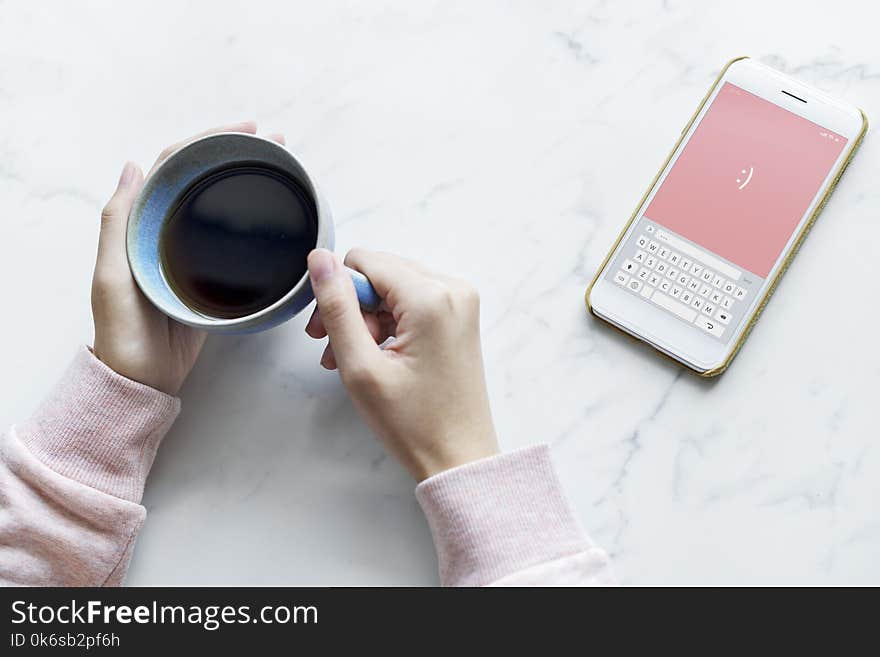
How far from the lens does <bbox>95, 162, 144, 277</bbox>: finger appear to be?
31.0 inches

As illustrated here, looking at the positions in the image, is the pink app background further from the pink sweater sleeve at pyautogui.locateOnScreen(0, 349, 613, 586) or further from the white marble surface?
the pink sweater sleeve at pyautogui.locateOnScreen(0, 349, 613, 586)

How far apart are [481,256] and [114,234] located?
33cm

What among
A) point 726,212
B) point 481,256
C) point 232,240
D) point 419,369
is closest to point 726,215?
point 726,212

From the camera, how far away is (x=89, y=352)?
820 millimetres

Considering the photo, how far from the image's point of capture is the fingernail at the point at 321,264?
71cm

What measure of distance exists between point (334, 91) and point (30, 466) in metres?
0.44

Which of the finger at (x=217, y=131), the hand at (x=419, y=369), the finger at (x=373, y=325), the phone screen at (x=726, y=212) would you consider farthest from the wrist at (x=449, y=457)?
the finger at (x=217, y=131)

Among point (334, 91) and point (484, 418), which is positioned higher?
point (334, 91)

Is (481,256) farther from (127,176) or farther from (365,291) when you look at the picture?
(127,176)

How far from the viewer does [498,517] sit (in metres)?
0.75

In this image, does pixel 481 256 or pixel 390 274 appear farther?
pixel 481 256

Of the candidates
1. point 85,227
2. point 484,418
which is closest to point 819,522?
point 484,418

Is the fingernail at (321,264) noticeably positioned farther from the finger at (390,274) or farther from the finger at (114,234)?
the finger at (114,234)
